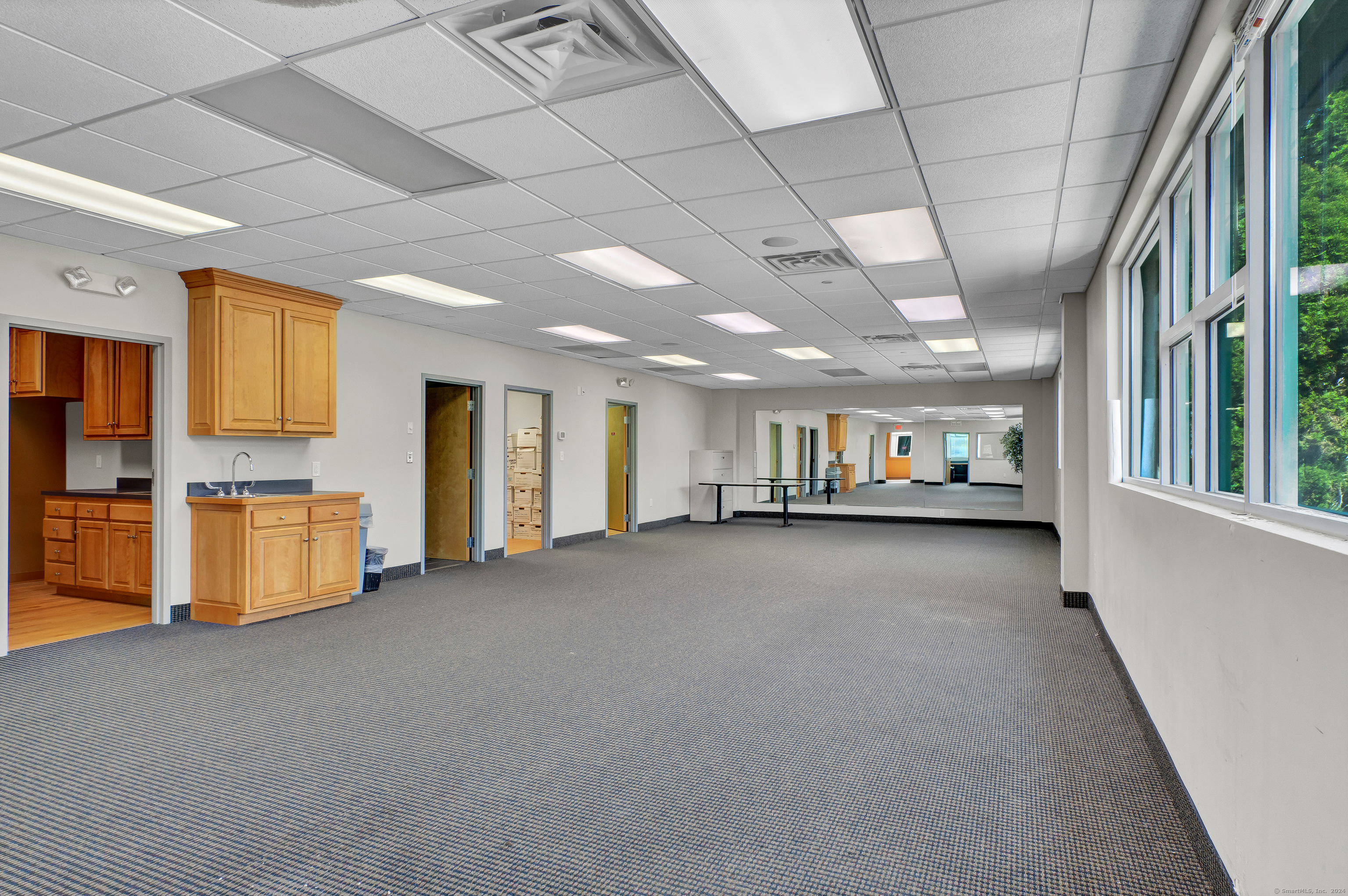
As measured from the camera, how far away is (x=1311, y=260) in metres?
1.41

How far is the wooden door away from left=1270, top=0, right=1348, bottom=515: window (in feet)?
22.2

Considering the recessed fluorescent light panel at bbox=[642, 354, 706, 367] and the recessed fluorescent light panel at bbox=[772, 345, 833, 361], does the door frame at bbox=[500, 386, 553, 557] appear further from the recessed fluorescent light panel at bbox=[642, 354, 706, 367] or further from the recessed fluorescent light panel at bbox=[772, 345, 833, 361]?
the recessed fluorescent light panel at bbox=[772, 345, 833, 361]

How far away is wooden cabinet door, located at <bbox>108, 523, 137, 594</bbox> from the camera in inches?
209

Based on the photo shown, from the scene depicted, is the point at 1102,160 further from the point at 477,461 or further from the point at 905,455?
the point at 905,455

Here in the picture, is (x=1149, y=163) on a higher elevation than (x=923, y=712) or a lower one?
higher

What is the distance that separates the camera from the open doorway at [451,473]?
7441mm

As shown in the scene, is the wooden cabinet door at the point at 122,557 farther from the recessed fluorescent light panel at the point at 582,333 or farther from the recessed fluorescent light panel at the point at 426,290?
the recessed fluorescent light panel at the point at 582,333

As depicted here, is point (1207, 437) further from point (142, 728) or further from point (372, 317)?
point (372, 317)

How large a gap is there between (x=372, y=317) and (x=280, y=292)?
3.64 ft

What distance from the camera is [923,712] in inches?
124

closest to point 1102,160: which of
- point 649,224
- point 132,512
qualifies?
point 649,224

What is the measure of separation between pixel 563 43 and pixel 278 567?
408 cm

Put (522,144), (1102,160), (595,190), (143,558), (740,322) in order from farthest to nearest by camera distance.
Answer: (740,322), (143,558), (595,190), (1102,160), (522,144)

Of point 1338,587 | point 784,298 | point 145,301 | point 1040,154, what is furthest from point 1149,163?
point 145,301
